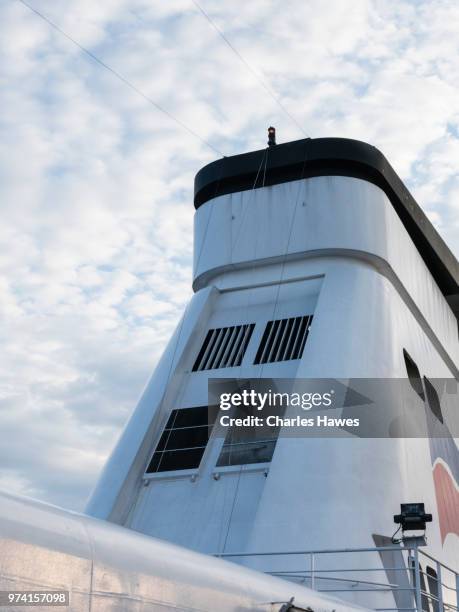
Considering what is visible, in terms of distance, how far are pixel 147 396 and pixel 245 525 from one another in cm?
330

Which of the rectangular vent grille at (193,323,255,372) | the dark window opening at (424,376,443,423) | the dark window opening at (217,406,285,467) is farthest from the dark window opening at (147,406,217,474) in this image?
the dark window opening at (424,376,443,423)

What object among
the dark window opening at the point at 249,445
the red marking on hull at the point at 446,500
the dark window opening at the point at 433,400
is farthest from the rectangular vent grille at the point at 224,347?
the dark window opening at the point at 433,400

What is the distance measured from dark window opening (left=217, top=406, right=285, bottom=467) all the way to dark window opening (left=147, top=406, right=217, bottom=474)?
1.32 ft

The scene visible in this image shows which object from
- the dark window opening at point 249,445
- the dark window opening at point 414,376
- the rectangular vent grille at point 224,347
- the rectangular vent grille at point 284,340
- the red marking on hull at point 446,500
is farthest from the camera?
the dark window opening at point 414,376

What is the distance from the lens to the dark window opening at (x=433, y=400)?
17.1 metres

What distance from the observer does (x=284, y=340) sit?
587 inches

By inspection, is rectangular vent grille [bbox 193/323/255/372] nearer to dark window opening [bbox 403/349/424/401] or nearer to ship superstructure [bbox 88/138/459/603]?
ship superstructure [bbox 88/138/459/603]

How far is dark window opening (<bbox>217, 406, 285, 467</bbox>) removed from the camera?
13.4 metres

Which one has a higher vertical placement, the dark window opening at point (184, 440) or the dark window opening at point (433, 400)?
the dark window opening at point (433, 400)

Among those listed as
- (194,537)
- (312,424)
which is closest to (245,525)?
(194,537)

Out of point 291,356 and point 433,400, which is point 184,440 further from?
point 433,400

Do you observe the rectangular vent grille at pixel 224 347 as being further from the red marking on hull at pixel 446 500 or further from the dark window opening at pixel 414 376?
the red marking on hull at pixel 446 500

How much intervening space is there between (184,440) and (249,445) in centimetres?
117

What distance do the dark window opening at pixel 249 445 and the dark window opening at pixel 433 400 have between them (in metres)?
4.58
